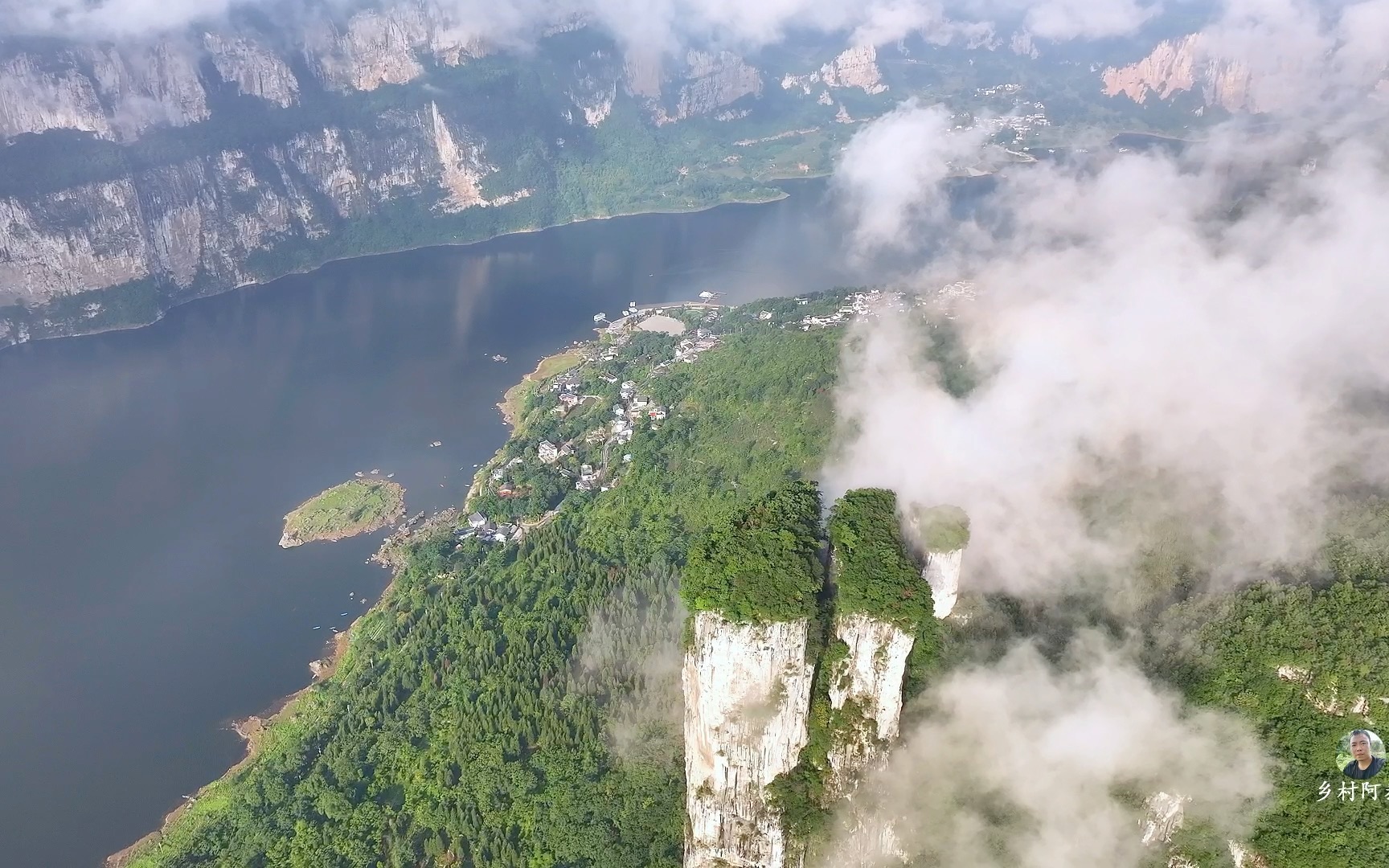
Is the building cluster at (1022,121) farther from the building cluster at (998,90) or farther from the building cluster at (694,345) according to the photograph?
the building cluster at (694,345)

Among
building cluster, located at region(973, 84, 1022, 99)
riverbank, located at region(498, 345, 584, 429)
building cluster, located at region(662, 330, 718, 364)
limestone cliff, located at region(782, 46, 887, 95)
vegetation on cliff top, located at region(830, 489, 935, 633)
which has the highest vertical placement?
limestone cliff, located at region(782, 46, 887, 95)

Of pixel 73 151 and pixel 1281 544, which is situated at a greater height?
pixel 73 151

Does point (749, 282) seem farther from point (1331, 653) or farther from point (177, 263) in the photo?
point (1331, 653)

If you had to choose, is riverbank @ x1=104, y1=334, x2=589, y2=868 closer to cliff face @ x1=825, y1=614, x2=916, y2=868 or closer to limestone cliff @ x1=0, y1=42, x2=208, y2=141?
cliff face @ x1=825, y1=614, x2=916, y2=868

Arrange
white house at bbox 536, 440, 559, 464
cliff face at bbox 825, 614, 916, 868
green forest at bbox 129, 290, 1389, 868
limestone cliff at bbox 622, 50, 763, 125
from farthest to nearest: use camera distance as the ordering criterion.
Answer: limestone cliff at bbox 622, 50, 763, 125 → white house at bbox 536, 440, 559, 464 → cliff face at bbox 825, 614, 916, 868 → green forest at bbox 129, 290, 1389, 868

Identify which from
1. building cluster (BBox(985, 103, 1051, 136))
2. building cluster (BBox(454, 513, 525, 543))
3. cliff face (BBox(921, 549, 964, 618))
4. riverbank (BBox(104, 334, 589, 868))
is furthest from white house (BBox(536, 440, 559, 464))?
building cluster (BBox(985, 103, 1051, 136))

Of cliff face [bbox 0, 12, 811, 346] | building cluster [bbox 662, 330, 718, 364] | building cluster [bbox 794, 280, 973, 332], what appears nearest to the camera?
building cluster [bbox 794, 280, 973, 332]

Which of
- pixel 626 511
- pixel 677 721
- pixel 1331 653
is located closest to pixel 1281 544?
pixel 1331 653

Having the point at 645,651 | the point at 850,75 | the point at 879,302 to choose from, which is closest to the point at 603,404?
the point at 879,302
